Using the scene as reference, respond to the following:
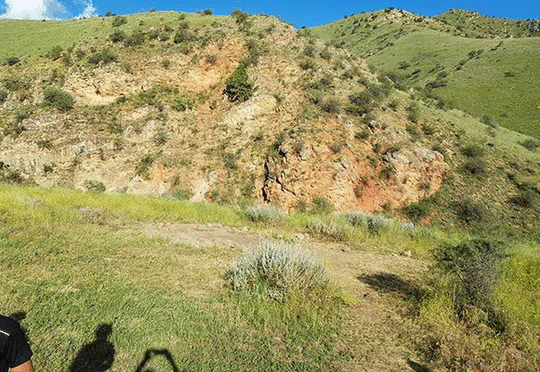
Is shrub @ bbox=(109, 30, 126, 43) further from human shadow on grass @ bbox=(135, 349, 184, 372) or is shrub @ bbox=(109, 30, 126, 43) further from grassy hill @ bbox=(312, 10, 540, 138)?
human shadow on grass @ bbox=(135, 349, 184, 372)

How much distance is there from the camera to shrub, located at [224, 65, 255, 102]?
25.3 metres

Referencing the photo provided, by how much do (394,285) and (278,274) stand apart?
2806 mm

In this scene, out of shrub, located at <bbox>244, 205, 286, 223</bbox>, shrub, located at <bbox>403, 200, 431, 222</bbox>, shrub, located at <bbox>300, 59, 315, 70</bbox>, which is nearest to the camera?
shrub, located at <bbox>244, 205, 286, 223</bbox>

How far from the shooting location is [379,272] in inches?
308

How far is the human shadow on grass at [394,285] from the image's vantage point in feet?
20.3

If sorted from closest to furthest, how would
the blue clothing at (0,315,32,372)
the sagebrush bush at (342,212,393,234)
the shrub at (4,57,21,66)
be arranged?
the blue clothing at (0,315,32,372), the sagebrush bush at (342,212,393,234), the shrub at (4,57,21,66)

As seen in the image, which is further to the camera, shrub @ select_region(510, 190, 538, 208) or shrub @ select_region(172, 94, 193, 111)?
shrub @ select_region(172, 94, 193, 111)

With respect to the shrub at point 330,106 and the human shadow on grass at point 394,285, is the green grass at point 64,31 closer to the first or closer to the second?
the shrub at point 330,106

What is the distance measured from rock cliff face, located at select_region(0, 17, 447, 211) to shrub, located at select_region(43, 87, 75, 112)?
58 centimetres

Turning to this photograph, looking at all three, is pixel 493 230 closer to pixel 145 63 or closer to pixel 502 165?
pixel 502 165

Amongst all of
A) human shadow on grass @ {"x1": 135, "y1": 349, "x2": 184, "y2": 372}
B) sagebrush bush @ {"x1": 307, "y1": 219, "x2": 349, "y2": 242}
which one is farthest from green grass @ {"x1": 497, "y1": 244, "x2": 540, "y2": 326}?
sagebrush bush @ {"x1": 307, "y1": 219, "x2": 349, "y2": 242}

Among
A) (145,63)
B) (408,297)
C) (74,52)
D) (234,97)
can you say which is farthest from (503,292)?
(74,52)

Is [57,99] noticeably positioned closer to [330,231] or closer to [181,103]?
[181,103]

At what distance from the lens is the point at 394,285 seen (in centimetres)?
693
